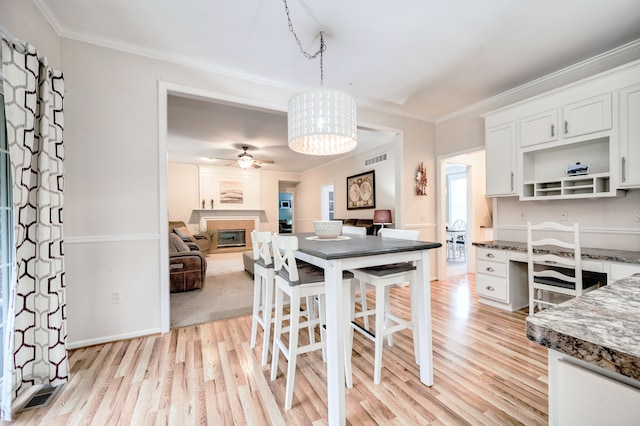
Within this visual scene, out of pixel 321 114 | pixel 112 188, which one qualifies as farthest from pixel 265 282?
pixel 112 188

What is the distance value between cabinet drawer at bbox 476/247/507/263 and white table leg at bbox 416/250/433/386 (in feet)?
5.71

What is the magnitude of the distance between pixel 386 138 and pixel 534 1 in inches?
127

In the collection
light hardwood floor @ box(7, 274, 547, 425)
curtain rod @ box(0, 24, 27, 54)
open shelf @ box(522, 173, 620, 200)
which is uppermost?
curtain rod @ box(0, 24, 27, 54)

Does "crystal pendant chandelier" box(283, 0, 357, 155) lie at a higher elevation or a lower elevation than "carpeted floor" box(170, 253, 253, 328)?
higher

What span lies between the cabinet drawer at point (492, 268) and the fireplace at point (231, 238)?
6.46 meters

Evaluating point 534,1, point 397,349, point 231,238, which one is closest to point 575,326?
point 397,349

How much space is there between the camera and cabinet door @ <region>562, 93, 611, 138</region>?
7.68 ft

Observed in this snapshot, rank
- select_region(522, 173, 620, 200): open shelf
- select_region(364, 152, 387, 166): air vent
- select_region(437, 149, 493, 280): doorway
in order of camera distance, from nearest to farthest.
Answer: select_region(522, 173, 620, 200): open shelf, select_region(437, 149, 493, 280): doorway, select_region(364, 152, 387, 166): air vent

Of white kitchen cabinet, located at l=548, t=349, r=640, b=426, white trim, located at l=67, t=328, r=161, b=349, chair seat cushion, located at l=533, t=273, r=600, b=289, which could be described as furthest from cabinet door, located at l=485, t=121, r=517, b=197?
white trim, located at l=67, t=328, r=161, b=349

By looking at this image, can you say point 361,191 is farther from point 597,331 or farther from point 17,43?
point 597,331

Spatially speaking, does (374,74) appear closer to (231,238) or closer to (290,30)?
(290,30)

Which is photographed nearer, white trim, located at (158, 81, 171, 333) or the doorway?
white trim, located at (158, 81, 171, 333)

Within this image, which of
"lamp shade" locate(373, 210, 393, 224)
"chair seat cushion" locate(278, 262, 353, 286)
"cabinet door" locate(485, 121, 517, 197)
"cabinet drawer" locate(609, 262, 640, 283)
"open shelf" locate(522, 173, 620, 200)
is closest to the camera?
"chair seat cushion" locate(278, 262, 353, 286)

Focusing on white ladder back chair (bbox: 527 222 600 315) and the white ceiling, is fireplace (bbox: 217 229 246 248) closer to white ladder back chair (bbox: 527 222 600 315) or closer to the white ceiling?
the white ceiling
